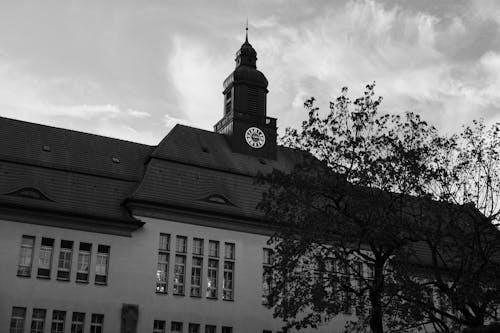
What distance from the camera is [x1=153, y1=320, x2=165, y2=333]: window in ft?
116

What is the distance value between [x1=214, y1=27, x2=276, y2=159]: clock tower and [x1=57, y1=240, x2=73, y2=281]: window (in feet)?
45.3

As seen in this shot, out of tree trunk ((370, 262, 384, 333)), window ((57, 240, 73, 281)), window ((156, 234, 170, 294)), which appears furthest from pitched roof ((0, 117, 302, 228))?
tree trunk ((370, 262, 384, 333))

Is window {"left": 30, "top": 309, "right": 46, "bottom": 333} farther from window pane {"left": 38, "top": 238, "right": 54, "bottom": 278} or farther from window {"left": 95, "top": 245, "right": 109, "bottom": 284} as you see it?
window {"left": 95, "top": 245, "right": 109, "bottom": 284}

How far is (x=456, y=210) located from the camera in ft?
78.5

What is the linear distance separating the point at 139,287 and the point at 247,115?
15546 millimetres

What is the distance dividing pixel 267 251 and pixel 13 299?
1443cm

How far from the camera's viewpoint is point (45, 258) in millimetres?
34188

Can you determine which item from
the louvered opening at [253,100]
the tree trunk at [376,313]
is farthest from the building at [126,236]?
the tree trunk at [376,313]

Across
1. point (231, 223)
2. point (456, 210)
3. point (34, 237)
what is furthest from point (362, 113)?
point (34, 237)

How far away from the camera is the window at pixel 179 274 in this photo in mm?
36781

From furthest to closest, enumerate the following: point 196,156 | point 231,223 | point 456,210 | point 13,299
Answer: point 196,156 < point 231,223 < point 13,299 < point 456,210

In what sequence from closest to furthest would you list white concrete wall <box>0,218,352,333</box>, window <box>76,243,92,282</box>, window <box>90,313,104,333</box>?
white concrete wall <box>0,218,352,333</box> < window <box>90,313,104,333</box> < window <box>76,243,92,282</box>

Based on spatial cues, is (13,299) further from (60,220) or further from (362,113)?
(362,113)

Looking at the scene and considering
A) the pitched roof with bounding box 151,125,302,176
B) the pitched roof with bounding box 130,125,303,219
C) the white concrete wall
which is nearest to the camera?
the white concrete wall
